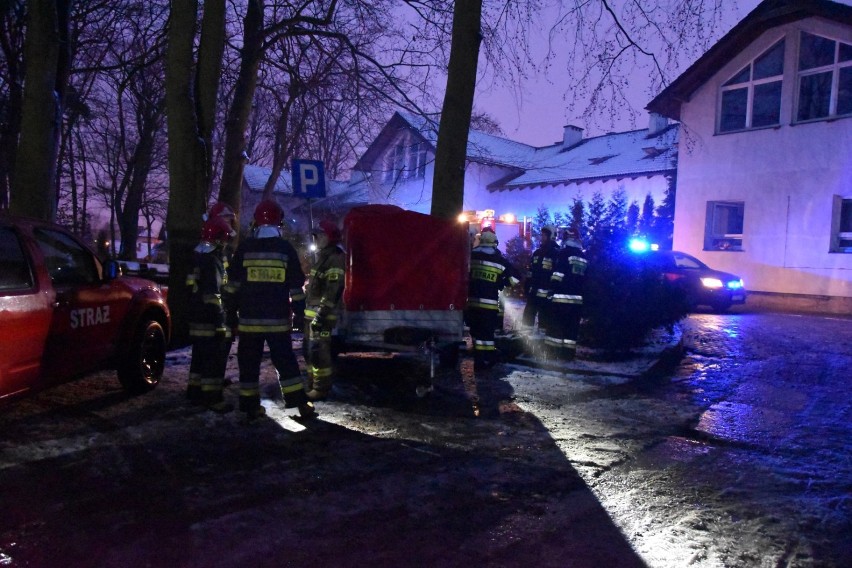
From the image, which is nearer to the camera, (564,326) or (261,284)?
(261,284)

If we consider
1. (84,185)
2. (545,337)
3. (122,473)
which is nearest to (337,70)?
(545,337)

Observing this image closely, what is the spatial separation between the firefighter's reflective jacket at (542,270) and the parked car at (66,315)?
4.98 meters

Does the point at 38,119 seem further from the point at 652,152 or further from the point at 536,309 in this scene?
the point at 652,152

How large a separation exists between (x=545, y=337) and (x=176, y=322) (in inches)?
202

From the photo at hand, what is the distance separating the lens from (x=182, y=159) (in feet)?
29.9

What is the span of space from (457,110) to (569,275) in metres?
2.85

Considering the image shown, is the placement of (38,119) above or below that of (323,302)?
above

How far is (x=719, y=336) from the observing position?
11.0m

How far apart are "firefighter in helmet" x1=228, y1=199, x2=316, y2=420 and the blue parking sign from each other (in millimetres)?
4210

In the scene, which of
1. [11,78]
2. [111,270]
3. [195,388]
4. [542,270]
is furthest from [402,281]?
[11,78]

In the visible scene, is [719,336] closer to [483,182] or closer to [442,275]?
[442,275]

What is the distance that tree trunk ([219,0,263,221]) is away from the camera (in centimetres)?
1240

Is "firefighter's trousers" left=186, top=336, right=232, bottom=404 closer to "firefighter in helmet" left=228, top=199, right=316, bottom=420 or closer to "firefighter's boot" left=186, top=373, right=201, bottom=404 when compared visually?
"firefighter's boot" left=186, top=373, right=201, bottom=404

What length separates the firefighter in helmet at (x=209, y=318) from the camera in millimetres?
5914
